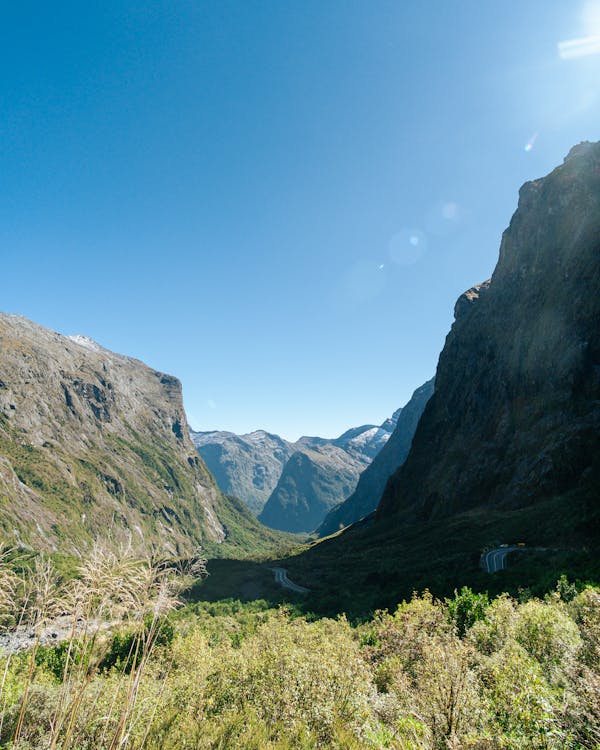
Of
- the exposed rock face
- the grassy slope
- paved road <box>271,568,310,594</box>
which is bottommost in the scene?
paved road <box>271,568,310,594</box>

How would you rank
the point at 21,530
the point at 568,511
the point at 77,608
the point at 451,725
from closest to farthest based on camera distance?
the point at 77,608, the point at 451,725, the point at 568,511, the point at 21,530

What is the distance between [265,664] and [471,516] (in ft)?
286

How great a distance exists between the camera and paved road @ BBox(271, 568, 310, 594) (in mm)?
80625

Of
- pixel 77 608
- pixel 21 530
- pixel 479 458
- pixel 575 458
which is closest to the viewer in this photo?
pixel 77 608

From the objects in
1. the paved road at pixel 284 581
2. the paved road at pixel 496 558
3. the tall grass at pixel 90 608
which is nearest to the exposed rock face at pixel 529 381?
the paved road at pixel 496 558

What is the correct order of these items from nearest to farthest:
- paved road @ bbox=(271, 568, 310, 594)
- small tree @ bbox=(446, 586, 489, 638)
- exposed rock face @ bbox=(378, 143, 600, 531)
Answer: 1. small tree @ bbox=(446, 586, 489, 638)
2. paved road @ bbox=(271, 568, 310, 594)
3. exposed rock face @ bbox=(378, 143, 600, 531)

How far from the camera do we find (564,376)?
9031 cm

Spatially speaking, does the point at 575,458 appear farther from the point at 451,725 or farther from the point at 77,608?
the point at 77,608

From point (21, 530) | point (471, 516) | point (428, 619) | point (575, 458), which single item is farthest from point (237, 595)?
point (21, 530)

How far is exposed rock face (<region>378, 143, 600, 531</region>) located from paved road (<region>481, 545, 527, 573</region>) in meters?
11.0

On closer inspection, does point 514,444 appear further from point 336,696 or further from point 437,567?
point 336,696

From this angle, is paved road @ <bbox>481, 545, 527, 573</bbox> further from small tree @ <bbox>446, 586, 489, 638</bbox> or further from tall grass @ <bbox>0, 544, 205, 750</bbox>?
tall grass @ <bbox>0, 544, 205, 750</bbox>

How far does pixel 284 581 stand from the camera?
291 feet

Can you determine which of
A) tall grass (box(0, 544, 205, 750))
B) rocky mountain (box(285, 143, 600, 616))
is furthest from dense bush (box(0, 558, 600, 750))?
rocky mountain (box(285, 143, 600, 616))
